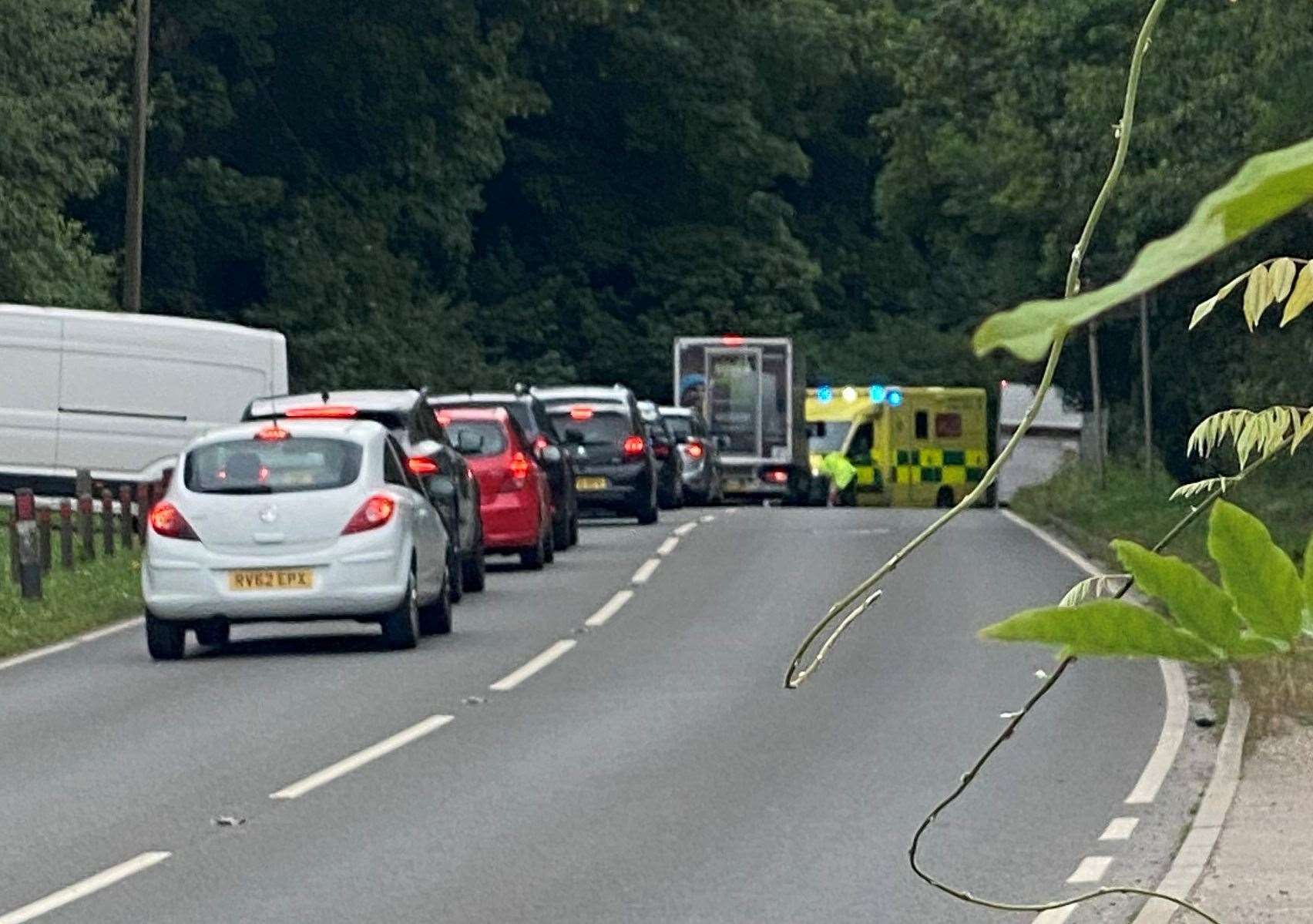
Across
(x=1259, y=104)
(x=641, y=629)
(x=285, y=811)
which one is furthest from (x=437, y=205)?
(x=285, y=811)

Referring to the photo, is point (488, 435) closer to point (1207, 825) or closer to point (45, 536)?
point (45, 536)

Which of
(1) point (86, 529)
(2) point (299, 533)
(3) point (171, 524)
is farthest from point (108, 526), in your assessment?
(2) point (299, 533)

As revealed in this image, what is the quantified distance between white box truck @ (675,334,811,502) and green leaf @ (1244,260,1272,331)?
5470 cm

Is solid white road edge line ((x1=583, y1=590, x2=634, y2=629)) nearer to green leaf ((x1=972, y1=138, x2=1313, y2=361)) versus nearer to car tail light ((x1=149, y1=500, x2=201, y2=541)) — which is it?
car tail light ((x1=149, y1=500, x2=201, y2=541))

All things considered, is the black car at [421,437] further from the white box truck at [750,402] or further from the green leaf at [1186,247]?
the white box truck at [750,402]

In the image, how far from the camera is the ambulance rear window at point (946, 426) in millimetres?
60125

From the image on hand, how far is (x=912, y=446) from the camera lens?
59969 millimetres

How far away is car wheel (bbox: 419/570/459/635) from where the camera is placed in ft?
69.6

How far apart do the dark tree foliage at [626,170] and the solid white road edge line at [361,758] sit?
45.2 ft

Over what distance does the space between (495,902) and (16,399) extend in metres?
24.6

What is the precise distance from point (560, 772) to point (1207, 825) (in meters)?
3.22

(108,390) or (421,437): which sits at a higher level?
(108,390)

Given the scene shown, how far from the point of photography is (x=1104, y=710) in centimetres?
1638

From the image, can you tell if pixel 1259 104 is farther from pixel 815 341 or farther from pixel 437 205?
pixel 815 341
